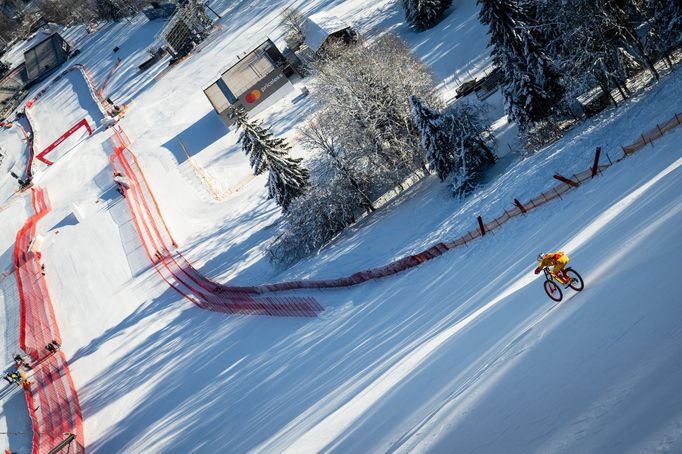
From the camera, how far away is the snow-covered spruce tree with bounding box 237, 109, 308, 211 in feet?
108

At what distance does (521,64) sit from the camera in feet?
88.6

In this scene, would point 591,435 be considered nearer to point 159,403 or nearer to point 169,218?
point 159,403

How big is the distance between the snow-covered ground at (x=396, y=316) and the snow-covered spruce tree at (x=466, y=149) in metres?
1.00

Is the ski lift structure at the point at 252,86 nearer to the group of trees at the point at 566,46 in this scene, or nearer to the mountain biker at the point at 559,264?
the group of trees at the point at 566,46

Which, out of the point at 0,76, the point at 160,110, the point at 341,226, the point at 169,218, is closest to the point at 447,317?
the point at 341,226

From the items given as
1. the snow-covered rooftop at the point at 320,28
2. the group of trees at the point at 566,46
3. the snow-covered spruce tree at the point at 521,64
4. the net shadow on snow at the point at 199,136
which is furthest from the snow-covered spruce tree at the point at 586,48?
the net shadow on snow at the point at 199,136

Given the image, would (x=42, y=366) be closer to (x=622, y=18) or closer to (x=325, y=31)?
(x=325, y=31)

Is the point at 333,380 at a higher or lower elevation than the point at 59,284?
lower

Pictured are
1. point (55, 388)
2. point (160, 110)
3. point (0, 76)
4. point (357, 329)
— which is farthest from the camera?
point (0, 76)

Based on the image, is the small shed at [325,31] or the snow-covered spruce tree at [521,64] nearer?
the snow-covered spruce tree at [521,64]

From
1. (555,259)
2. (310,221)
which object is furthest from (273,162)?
(555,259)

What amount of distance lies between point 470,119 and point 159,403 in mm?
23824

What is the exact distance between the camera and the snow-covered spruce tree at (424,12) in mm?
49031

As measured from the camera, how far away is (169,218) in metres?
44.3
